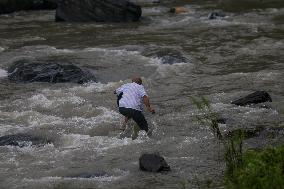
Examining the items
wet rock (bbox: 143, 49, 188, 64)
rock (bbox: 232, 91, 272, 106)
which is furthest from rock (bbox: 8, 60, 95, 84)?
rock (bbox: 232, 91, 272, 106)

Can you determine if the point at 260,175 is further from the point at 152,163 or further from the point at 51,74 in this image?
the point at 51,74

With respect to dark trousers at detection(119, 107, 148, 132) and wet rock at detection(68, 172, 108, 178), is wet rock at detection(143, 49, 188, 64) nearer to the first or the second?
dark trousers at detection(119, 107, 148, 132)

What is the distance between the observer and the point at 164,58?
948 inches

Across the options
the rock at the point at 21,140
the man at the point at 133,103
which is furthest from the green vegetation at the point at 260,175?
the rock at the point at 21,140

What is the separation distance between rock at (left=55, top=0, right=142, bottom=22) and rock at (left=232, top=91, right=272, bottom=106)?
17176 millimetres

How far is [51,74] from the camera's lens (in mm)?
21453

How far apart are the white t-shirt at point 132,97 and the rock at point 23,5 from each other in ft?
84.7

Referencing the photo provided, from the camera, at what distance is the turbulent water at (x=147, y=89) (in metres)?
12.7

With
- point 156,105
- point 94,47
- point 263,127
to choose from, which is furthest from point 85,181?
point 94,47

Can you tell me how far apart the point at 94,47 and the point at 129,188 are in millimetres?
15856

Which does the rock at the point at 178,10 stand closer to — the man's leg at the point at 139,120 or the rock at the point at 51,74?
the rock at the point at 51,74

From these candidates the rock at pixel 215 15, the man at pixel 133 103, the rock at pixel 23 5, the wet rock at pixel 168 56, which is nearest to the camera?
the man at pixel 133 103

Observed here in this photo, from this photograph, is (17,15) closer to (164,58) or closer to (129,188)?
(164,58)

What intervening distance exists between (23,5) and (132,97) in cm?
2672
